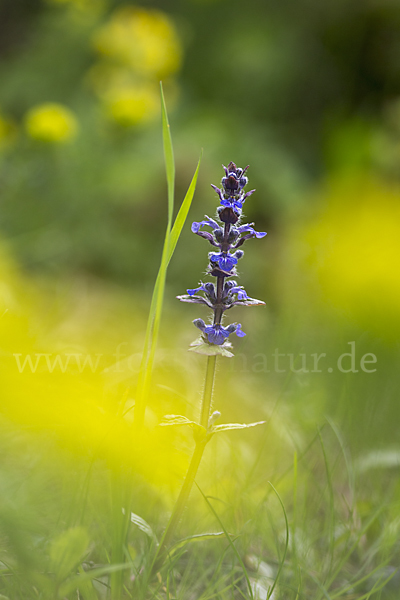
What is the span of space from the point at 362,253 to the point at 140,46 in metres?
2.22

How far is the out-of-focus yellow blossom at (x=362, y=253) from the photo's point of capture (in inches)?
90.3

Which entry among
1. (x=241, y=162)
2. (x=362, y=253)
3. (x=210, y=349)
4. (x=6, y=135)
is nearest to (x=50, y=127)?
(x=6, y=135)

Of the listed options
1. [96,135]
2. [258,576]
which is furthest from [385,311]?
[96,135]

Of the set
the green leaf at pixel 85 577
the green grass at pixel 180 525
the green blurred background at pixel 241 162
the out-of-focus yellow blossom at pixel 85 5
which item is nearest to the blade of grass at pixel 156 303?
the green grass at pixel 180 525

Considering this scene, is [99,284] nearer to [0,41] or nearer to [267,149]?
[267,149]

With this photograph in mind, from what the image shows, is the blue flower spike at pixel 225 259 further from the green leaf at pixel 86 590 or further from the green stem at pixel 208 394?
the green leaf at pixel 86 590

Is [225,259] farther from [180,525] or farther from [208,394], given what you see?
[180,525]

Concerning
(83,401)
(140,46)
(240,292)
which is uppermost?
(140,46)

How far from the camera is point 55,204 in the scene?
3.17 metres

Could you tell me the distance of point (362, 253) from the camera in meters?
2.49

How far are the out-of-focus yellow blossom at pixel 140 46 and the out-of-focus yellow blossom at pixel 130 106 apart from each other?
1.68ft

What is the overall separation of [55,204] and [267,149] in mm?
1608

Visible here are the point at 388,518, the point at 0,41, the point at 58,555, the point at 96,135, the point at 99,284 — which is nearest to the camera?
the point at 58,555

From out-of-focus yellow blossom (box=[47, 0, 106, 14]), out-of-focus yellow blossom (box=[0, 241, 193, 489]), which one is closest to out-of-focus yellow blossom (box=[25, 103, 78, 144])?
out-of-focus yellow blossom (box=[0, 241, 193, 489])
